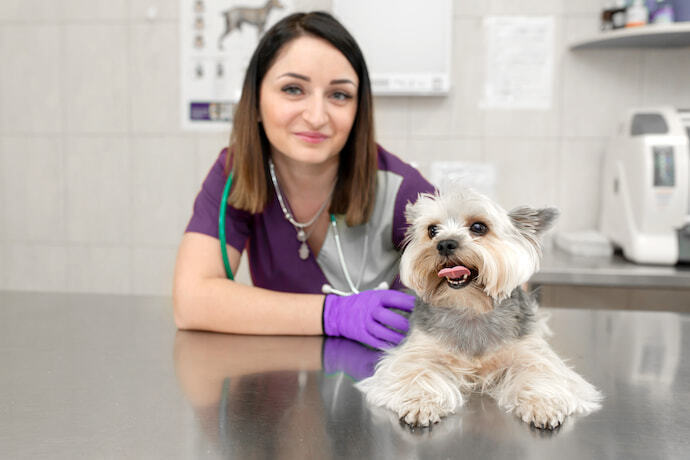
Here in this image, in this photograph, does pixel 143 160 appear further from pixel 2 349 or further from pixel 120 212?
pixel 2 349

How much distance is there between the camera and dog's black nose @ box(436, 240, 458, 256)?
0.87 m

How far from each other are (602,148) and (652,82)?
327 mm

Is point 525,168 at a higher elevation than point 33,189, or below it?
higher

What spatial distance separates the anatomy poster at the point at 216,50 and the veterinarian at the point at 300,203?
134cm

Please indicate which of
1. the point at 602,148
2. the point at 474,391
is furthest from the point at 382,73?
the point at 474,391

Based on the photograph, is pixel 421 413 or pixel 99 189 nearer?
pixel 421 413

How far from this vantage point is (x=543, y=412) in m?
0.81

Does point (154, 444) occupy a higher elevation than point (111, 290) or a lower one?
higher

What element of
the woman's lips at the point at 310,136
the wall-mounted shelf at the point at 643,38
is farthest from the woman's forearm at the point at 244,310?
the wall-mounted shelf at the point at 643,38

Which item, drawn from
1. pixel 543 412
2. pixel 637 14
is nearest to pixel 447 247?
pixel 543 412

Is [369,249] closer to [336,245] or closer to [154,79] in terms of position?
[336,245]

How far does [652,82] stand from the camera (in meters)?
2.52

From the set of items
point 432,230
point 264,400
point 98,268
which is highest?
point 432,230

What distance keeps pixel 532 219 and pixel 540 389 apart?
249 mm
